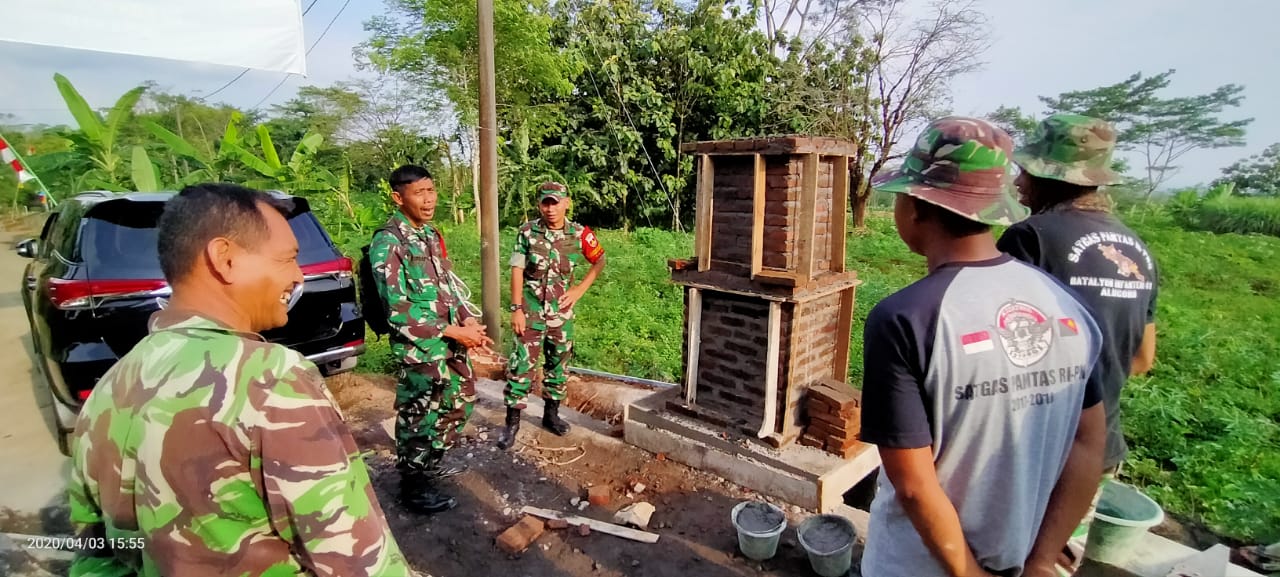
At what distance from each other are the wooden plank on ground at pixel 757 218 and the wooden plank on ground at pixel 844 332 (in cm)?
76

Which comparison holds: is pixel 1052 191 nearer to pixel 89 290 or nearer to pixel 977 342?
pixel 977 342

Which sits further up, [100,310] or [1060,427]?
[1060,427]

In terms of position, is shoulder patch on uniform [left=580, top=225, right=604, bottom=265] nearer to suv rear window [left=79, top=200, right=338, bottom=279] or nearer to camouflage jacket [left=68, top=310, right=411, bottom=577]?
suv rear window [left=79, top=200, right=338, bottom=279]

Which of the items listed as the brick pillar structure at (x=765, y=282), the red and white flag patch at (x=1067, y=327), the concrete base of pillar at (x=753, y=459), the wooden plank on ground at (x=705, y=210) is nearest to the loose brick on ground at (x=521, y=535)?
the concrete base of pillar at (x=753, y=459)

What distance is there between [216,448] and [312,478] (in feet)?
0.53

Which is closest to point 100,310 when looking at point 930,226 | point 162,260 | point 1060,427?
point 162,260

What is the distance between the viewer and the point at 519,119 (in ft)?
42.8

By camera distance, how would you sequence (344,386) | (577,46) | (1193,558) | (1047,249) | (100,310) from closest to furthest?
(1047,249), (1193,558), (100,310), (344,386), (577,46)

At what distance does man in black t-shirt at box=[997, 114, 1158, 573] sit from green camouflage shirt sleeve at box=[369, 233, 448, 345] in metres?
2.64

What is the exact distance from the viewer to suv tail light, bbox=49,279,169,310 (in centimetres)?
344

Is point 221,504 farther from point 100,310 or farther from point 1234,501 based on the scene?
point 1234,501

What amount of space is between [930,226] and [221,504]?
149 centimetres

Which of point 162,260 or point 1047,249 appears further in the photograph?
point 1047,249

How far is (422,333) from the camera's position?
3.19 metres
